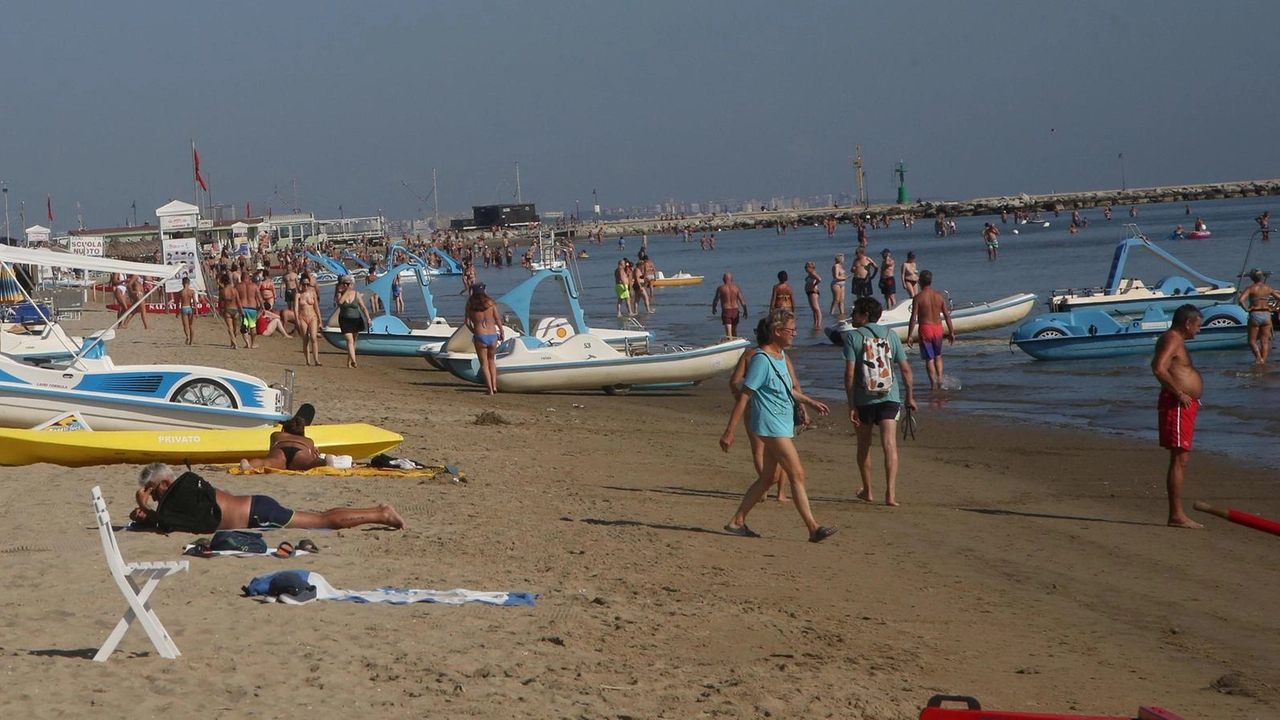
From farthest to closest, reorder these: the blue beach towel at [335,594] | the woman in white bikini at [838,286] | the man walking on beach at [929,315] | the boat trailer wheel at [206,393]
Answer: the woman in white bikini at [838,286] → the man walking on beach at [929,315] → the boat trailer wheel at [206,393] → the blue beach towel at [335,594]

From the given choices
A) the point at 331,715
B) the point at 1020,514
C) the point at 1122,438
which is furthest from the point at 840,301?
the point at 331,715

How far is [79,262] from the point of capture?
13.1 metres

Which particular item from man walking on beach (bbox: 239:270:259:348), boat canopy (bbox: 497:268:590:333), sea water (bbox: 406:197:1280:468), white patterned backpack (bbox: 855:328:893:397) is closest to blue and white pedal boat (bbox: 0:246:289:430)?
white patterned backpack (bbox: 855:328:893:397)

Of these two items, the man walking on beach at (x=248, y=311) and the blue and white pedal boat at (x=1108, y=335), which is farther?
the man walking on beach at (x=248, y=311)

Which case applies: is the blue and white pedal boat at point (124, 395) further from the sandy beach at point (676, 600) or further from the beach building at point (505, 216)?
the beach building at point (505, 216)

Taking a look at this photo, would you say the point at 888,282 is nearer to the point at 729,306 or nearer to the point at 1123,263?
the point at 1123,263

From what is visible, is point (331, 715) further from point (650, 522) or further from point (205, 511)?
point (650, 522)

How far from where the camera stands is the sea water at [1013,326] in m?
14.8

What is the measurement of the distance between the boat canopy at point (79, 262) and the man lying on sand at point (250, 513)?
5728mm

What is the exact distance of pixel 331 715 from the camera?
4.64 meters

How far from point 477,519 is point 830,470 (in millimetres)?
4071

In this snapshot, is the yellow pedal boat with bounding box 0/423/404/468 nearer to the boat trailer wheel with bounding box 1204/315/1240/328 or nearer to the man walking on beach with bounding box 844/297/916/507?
the man walking on beach with bounding box 844/297/916/507

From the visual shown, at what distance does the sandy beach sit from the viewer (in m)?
5.02

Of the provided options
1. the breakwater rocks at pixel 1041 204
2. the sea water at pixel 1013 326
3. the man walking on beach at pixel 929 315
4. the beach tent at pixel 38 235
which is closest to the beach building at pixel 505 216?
the breakwater rocks at pixel 1041 204
